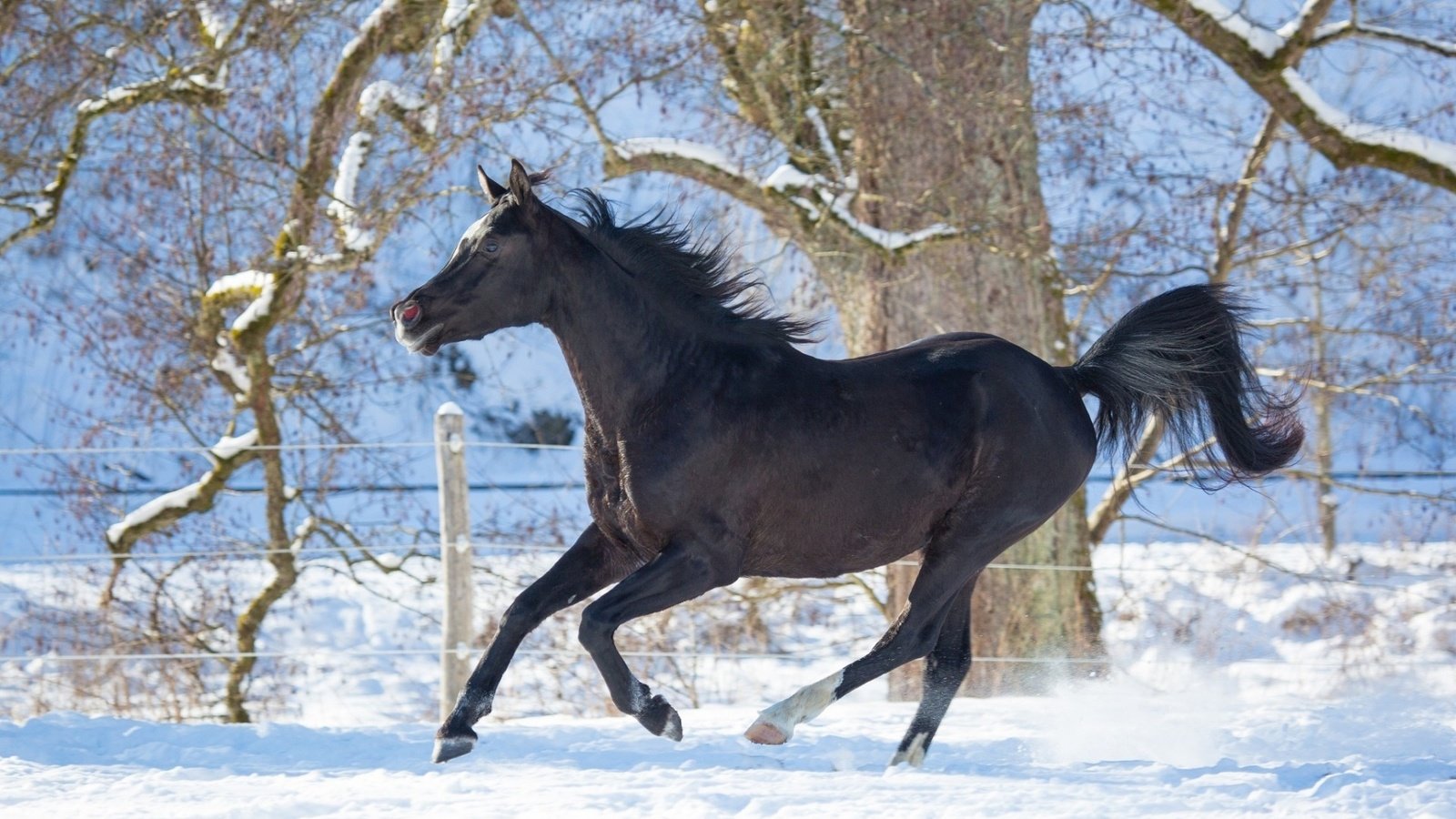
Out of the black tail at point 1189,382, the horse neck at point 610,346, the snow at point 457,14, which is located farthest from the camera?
the snow at point 457,14

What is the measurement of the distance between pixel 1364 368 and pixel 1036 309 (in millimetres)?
2394

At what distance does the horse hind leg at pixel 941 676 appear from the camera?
4.24m

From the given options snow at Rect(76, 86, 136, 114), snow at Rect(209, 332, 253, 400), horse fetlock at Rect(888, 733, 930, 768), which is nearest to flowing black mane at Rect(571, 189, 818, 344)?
horse fetlock at Rect(888, 733, 930, 768)

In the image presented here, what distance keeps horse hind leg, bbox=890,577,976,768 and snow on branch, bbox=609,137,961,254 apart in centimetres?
358

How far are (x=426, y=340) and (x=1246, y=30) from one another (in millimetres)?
5786

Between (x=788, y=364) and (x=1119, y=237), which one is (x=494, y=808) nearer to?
(x=788, y=364)

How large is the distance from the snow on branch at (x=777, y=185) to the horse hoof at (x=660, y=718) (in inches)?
173

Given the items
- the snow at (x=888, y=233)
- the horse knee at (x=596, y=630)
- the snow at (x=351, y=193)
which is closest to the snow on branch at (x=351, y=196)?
the snow at (x=351, y=193)

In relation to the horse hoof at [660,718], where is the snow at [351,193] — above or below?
above

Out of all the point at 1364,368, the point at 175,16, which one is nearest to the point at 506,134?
the point at 175,16

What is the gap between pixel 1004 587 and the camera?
26.1 feet

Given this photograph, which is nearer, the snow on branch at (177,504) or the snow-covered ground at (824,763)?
the snow-covered ground at (824,763)

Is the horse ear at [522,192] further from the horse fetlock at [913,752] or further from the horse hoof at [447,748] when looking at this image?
the horse fetlock at [913,752]

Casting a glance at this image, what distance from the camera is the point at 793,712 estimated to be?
3.83 metres
